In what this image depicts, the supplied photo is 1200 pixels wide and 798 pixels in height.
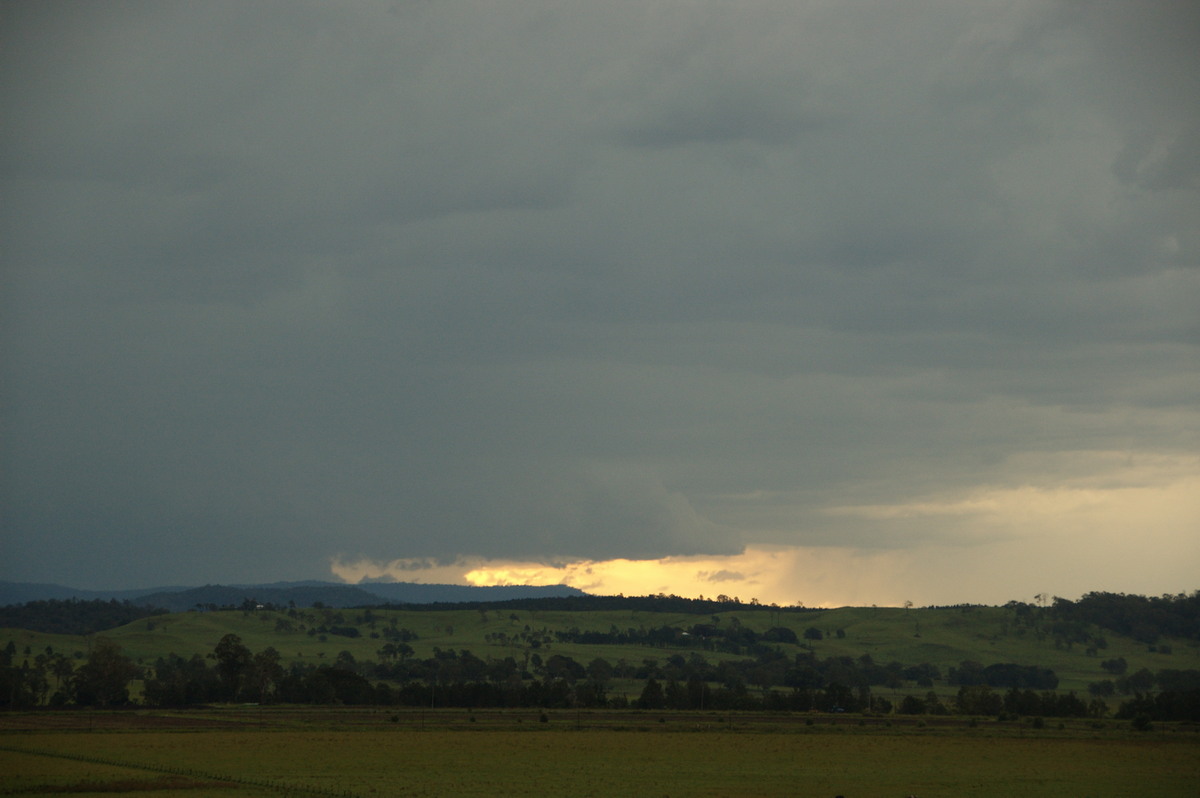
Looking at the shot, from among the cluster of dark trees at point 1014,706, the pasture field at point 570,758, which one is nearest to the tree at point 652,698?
the pasture field at point 570,758

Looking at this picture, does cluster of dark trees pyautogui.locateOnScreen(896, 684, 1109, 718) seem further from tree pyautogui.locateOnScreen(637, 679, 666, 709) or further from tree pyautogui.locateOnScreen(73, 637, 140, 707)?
tree pyautogui.locateOnScreen(73, 637, 140, 707)

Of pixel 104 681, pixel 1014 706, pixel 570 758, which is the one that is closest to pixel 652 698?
pixel 1014 706

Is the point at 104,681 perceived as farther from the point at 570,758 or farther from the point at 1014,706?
the point at 1014,706

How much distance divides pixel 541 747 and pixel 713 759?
1971 centimetres

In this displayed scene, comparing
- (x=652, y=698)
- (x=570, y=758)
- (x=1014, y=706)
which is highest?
(x=570, y=758)

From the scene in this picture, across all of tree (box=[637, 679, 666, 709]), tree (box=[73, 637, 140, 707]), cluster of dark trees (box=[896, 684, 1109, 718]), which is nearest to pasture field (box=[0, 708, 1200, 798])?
tree (box=[73, 637, 140, 707])

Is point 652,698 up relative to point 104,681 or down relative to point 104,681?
down

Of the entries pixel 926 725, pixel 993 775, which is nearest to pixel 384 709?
pixel 926 725

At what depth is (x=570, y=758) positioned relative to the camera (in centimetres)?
10350

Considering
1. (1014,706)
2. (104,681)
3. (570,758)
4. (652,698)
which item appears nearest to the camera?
(570,758)

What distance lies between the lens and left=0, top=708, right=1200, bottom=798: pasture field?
267ft

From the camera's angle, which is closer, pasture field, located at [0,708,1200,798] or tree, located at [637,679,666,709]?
pasture field, located at [0,708,1200,798]

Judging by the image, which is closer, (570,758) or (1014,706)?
(570,758)

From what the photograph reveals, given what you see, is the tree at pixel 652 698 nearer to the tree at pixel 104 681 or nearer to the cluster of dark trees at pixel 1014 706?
the cluster of dark trees at pixel 1014 706
